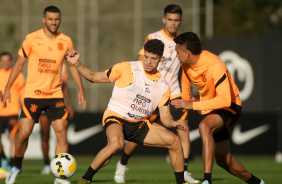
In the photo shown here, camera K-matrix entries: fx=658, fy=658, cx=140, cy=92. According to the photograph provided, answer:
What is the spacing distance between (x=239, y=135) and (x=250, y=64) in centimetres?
207

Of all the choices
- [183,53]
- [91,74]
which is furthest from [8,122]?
[183,53]

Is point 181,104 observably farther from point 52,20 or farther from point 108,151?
point 52,20

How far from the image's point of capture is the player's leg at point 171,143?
29.4ft

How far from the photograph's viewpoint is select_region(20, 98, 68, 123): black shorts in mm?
10438

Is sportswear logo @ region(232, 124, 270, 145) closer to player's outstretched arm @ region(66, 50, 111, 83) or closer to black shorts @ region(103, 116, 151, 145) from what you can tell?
black shorts @ region(103, 116, 151, 145)

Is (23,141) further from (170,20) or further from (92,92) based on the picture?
(92,92)

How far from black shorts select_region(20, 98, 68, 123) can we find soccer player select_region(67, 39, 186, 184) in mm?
1603

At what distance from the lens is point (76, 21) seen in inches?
995

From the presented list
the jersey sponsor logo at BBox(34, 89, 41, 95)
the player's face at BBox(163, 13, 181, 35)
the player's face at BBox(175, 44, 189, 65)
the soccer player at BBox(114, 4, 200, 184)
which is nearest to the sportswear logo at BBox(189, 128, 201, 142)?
the soccer player at BBox(114, 4, 200, 184)

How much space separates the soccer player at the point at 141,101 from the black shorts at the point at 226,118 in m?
0.62

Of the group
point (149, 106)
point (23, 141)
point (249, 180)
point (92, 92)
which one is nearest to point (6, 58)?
point (23, 141)

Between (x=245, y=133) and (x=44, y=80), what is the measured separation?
9.38m

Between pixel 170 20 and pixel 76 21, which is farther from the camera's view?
pixel 76 21

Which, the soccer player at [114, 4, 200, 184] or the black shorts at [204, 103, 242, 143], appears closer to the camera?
the black shorts at [204, 103, 242, 143]
